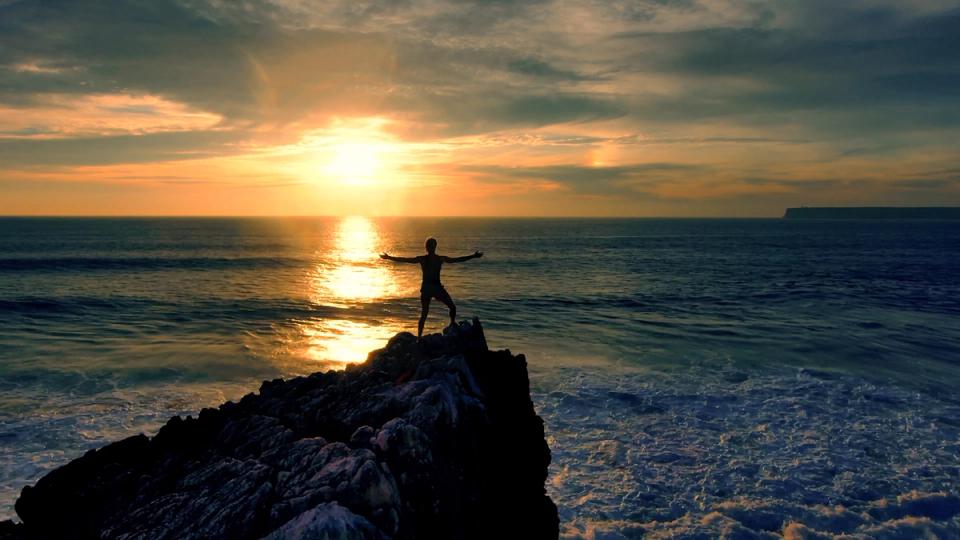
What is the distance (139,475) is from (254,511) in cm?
228

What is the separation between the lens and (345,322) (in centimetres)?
3466

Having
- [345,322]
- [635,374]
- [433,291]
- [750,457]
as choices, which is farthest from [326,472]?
[345,322]

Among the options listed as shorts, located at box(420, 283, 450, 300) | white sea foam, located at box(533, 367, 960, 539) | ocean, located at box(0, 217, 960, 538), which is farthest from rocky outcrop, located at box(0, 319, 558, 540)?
ocean, located at box(0, 217, 960, 538)

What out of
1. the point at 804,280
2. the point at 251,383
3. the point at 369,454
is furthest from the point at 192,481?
the point at 804,280

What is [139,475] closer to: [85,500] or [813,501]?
[85,500]

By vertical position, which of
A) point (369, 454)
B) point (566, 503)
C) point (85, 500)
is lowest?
point (566, 503)

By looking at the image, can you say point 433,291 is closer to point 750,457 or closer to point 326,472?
point 326,472

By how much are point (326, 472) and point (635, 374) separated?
61.2ft

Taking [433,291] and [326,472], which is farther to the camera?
[433,291]

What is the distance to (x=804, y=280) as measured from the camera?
54.6 m

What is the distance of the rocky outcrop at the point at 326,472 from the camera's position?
5.45 metres

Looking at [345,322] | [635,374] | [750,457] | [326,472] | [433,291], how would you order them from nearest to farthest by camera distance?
1. [326,472]
2. [433,291]
3. [750,457]
4. [635,374]
5. [345,322]

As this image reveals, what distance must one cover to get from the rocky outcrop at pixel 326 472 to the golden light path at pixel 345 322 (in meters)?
8.20

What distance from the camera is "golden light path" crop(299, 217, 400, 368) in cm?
2664
